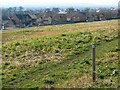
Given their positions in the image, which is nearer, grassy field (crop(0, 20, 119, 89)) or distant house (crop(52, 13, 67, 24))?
grassy field (crop(0, 20, 119, 89))

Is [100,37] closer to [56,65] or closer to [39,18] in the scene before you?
[56,65]

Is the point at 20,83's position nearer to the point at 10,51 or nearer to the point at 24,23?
the point at 10,51

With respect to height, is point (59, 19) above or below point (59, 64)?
below

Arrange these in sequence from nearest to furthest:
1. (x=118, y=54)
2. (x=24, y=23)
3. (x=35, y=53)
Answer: (x=118, y=54), (x=35, y=53), (x=24, y=23)

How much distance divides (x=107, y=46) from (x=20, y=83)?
22.8 ft

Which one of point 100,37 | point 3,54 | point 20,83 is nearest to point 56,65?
point 20,83

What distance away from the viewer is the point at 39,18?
59969 millimetres

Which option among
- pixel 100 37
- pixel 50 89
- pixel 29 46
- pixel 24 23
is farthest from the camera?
pixel 24 23

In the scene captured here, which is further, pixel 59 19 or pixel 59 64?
pixel 59 19

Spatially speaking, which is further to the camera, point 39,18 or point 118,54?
point 39,18

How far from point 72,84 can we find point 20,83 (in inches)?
75.5

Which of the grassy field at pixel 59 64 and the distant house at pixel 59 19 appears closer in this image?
the grassy field at pixel 59 64

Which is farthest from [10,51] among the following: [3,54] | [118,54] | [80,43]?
[118,54]

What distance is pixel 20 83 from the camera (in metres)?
12.0
